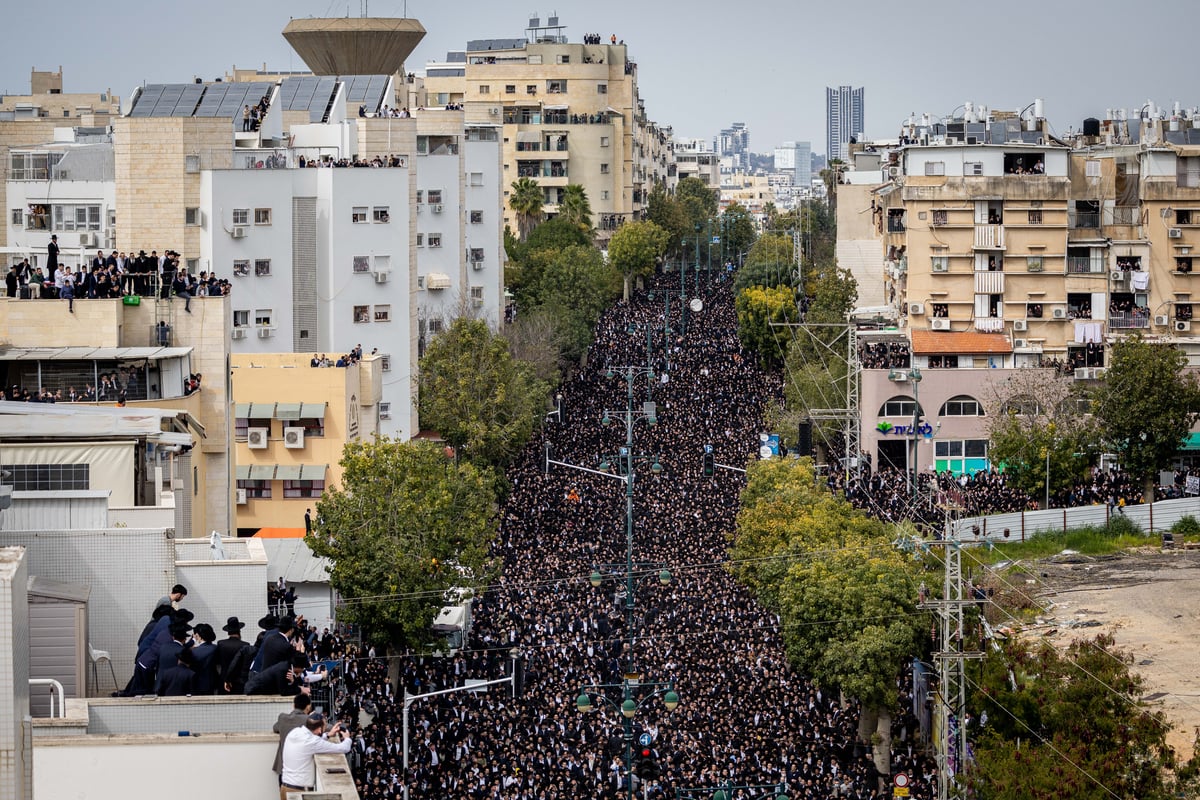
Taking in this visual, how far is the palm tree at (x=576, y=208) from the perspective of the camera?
12394 centimetres

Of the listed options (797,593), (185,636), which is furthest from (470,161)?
(185,636)

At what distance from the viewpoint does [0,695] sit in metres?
15.6

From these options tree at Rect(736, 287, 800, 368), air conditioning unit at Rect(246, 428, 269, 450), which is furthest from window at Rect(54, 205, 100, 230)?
tree at Rect(736, 287, 800, 368)

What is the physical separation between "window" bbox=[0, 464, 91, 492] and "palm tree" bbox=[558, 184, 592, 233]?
94011mm

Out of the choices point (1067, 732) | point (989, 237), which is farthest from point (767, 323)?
point (1067, 732)

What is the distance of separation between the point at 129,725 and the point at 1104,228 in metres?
71.3

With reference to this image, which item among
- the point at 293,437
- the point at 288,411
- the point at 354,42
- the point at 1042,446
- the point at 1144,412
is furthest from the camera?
the point at 354,42

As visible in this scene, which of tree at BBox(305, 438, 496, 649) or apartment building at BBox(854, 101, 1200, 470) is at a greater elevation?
apartment building at BBox(854, 101, 1200, 470)

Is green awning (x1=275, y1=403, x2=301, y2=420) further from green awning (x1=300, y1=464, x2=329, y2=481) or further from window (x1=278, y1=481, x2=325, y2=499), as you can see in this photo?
window (x1=278, y1=481, x2=325, y2=499)

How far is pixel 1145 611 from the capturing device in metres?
53.2

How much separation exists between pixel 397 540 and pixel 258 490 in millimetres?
13536

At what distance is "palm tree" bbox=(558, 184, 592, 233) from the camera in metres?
124

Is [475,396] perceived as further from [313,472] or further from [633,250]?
A: [633,250]

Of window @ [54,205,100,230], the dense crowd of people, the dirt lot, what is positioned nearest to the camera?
the dense crowd of people
